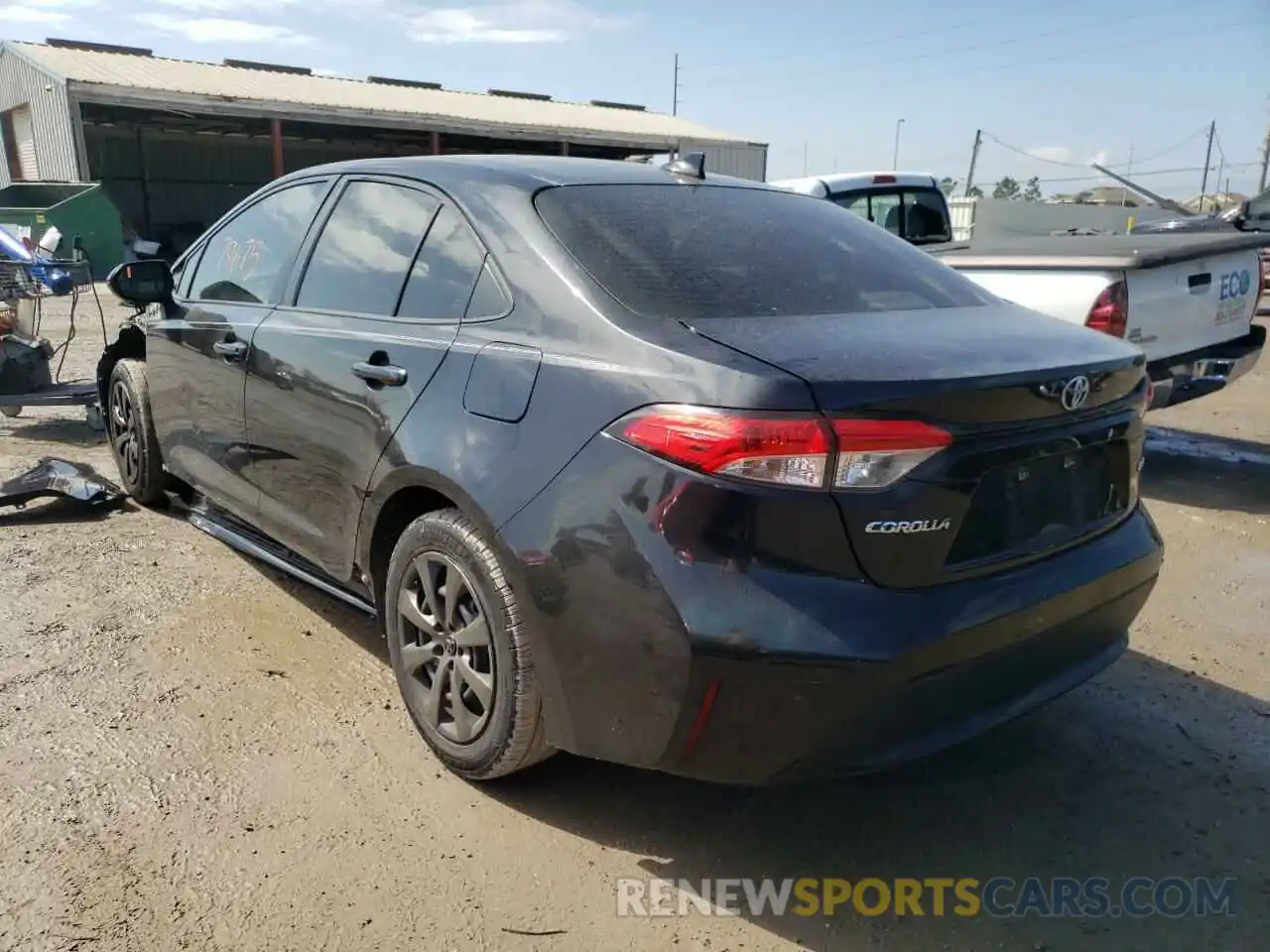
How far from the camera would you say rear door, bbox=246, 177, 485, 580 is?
283cm

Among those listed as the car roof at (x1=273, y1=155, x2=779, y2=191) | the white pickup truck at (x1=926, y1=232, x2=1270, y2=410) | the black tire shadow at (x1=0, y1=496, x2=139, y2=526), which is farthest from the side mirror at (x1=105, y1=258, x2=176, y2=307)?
the white pickup truck at (x1=926, y1=232, x2=1270, y2=410)

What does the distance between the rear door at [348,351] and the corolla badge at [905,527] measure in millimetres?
1298

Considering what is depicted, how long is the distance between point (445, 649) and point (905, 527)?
1.33 meters

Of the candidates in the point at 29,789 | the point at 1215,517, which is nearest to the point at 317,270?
the point at 29,789

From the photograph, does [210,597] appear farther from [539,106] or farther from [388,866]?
[539,106]

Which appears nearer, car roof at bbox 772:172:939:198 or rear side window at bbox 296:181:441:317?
rear side window at bbox 296:181:441:317

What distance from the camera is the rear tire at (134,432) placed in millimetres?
4809

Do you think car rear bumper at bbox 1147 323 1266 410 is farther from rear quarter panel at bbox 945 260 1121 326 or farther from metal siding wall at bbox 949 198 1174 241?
metal siding wall at bbox 949 198 1174 241

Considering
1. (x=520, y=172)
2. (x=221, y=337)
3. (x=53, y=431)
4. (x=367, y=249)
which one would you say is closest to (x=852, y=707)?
(x=520, y=172)

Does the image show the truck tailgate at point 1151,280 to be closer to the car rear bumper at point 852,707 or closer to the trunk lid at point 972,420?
the trunk lid at point 972,420

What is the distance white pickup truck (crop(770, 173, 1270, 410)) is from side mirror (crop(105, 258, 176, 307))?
309cm

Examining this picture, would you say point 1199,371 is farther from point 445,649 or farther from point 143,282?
point 143,282

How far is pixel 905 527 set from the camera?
2064 millimetres

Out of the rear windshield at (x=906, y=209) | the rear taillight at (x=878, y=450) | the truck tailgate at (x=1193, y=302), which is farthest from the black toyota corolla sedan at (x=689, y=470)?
the rear windshield at (x=906, y=209)
